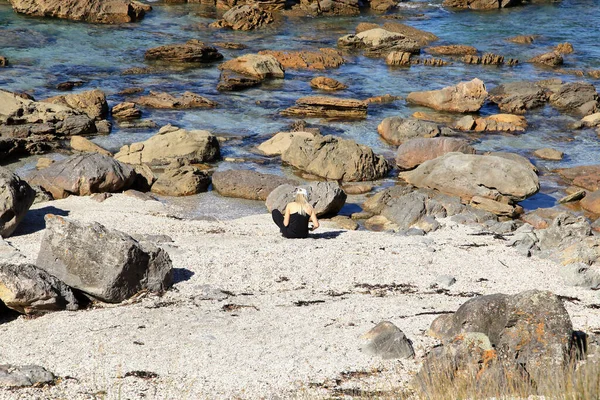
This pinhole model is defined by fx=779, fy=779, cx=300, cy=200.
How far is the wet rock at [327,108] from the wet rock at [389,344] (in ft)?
60.1

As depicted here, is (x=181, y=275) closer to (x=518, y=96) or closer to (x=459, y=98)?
(x=459, y=98)

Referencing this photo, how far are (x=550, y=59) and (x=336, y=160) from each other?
2006 centimetres

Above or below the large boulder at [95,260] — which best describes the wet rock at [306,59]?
below

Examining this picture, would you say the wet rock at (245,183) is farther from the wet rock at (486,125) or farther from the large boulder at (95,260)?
the wet rock at (486,125)

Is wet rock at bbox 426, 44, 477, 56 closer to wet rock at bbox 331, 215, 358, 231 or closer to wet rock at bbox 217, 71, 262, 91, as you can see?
wet rock at bbox 217, 71, 262, 91

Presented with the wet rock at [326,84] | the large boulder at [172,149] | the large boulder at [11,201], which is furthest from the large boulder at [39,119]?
the wet rock at [326,84]

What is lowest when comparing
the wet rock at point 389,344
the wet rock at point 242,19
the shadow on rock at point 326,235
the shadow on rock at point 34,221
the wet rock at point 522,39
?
the wet rock at point 522,39

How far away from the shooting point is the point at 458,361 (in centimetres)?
793

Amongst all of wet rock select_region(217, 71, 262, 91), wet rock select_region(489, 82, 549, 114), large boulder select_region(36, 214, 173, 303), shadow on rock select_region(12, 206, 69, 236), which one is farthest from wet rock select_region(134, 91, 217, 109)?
large boulder select_region(36, 214, 173, 303)

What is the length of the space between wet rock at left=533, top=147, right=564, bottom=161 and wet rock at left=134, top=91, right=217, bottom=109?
11362mm

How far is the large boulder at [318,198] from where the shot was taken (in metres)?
17.4

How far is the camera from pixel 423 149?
21875 millimetres

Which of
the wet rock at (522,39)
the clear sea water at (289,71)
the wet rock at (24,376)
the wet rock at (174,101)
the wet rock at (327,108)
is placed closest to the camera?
the wet rock at (24,376)

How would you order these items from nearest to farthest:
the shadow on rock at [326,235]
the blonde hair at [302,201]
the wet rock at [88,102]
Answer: the blonde hair at [302,201] < the shadow on rock at [326,235] < the wet rock at [88,102]
